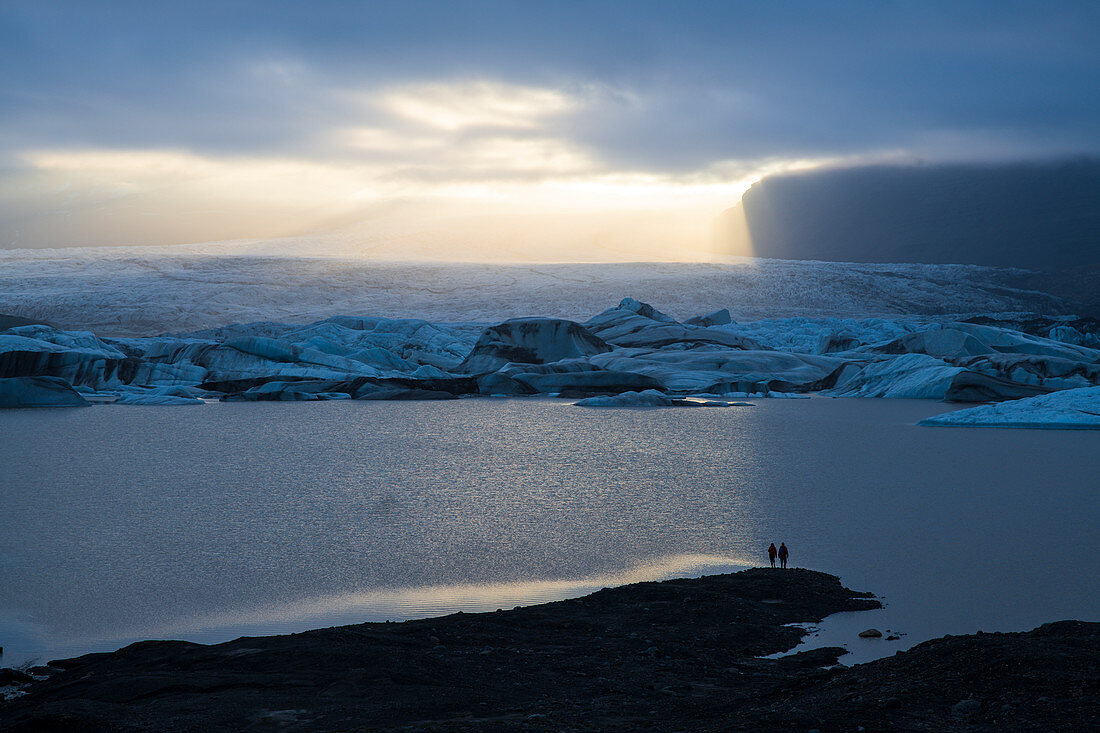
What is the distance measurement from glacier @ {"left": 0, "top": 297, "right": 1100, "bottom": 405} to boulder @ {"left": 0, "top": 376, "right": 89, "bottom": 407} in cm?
15

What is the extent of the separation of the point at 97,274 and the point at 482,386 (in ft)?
139

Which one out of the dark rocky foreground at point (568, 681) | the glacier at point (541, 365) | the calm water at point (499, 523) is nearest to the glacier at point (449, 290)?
the glacier at point (541, 365)

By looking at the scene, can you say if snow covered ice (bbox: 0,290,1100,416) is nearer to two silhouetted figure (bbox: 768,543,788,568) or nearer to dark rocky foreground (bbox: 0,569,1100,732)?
two silhouetted figure (bbox: 768,543,788,568)

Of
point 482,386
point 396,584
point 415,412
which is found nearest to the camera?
point 396,584

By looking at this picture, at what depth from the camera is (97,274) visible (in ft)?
223

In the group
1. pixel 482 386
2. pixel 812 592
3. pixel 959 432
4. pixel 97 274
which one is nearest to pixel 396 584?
pixel 812 592

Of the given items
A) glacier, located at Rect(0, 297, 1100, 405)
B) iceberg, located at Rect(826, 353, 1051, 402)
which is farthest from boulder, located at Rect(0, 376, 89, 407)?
iceberg, located at Rect(826, 353, 1051, 402)

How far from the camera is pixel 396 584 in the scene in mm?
9398

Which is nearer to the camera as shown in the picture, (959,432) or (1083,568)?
(1083,568)

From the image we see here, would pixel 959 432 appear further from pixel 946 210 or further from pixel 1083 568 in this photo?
pixel 946 210

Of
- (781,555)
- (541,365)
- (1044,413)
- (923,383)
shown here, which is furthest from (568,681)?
(541,365)

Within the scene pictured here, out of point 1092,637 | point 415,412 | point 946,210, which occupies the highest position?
point 946,210

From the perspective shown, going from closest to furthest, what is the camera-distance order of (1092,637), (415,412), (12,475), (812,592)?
(1092,637) → (812,592) → (12,475) → (415,412)

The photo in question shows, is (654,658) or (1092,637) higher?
(1092,637)
